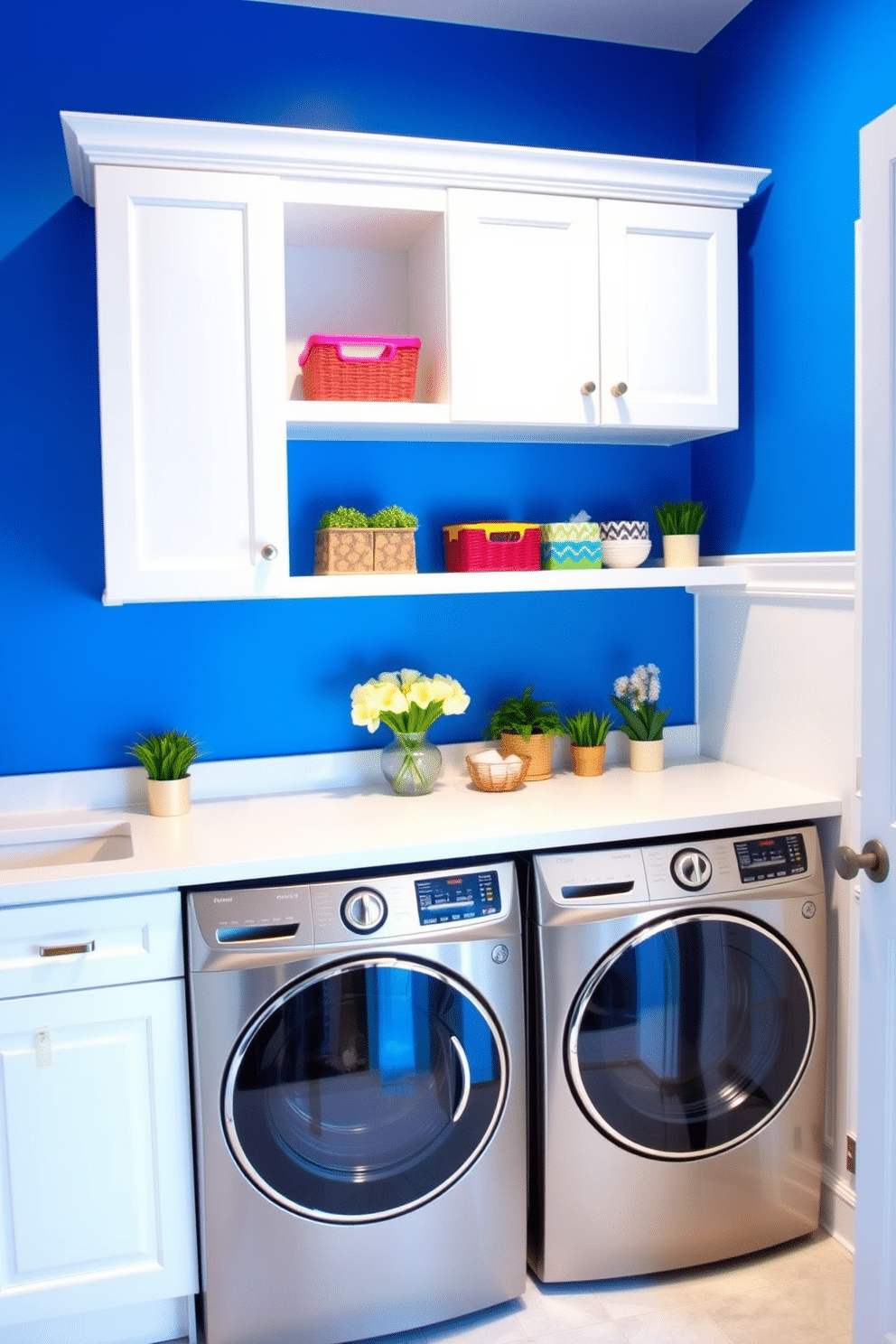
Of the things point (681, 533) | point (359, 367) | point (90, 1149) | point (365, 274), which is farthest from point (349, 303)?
point (90, 1149)

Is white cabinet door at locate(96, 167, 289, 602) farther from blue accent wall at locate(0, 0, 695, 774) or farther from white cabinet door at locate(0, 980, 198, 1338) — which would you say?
white cabinet door at locate(0, 980, 198, 1338)

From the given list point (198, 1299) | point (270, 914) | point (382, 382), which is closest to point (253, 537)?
point (382, 382)

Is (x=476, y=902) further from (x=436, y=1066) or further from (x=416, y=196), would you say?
(x=416, y=196)

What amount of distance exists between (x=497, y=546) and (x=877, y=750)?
44.2 inches

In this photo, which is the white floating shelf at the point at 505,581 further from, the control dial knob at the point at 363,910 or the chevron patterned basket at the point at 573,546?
the control dial knob at the point at 363,910

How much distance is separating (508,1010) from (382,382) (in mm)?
1309

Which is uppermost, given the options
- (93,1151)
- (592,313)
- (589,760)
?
(592,313)

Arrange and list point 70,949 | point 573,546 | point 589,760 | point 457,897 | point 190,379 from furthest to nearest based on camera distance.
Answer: point 589,760 < point 573,546 < point 190,379 < point 457,897 < point 70,949

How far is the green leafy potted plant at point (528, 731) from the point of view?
269cm

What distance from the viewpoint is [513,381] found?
7.98 ft

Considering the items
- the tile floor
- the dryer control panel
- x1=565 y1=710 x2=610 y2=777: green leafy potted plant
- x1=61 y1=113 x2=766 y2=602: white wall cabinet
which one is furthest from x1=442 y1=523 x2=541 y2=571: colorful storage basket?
the tile floor

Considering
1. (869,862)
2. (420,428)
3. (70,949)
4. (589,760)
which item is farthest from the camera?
(589,760)

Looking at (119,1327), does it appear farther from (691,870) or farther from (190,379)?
(190,379)

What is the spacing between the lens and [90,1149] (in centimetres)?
203
